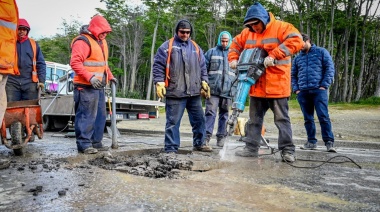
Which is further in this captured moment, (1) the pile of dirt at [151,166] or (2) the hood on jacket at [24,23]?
(2) the hood on jacket at [24,23]

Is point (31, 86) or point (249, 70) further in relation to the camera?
point (31, 86)

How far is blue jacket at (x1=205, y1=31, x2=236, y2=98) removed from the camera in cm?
600

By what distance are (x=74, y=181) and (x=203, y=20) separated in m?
28.9

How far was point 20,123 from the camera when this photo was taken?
4414mm

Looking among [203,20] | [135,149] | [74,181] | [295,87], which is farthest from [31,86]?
[203,20]

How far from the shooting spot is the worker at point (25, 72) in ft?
18.5

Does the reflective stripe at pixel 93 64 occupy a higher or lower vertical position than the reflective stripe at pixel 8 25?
lower

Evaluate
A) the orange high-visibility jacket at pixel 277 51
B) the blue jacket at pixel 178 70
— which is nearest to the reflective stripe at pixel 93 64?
the blue jacket at pixel 178 70

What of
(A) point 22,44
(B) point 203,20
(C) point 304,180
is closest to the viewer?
(C) point 304,180

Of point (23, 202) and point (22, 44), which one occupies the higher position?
point (22, 44)

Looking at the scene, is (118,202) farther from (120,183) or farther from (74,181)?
(74,181)

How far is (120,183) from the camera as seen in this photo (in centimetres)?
288

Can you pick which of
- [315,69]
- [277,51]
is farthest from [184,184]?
[315,69]

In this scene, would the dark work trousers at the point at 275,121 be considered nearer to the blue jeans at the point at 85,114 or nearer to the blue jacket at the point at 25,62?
the blue jeans at the point at 85,114
